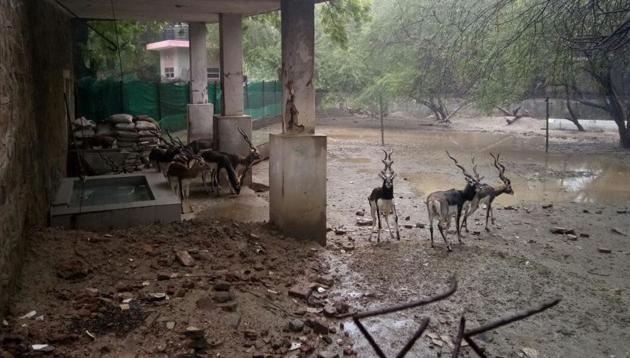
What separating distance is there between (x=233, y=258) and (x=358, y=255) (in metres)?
→ 1.96

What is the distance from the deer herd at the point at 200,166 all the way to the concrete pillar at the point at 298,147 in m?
2.92

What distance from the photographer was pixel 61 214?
7117 mm

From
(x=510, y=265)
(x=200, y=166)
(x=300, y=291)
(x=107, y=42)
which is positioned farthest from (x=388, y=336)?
(x=107, y=42)

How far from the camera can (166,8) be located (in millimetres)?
11516

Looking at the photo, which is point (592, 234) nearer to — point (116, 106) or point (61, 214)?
point (61, 214)

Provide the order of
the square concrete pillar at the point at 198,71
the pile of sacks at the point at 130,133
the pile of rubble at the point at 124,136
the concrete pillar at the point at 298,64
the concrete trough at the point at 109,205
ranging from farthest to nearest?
1. the square concrete pillar at the point at 198,71
2. the pile of sacks at the point at 130,133
3. the pile of rubble at the point at 124,136
4. the concrete pillar at the point at 298,64
5. the concrete trough at the point at 109,205

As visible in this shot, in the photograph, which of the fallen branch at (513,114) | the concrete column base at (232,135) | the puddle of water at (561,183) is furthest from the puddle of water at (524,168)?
the fallen branch at (513,114)

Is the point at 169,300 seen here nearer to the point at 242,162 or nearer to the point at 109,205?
the point at 109,205

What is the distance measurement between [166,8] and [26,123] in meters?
6.16

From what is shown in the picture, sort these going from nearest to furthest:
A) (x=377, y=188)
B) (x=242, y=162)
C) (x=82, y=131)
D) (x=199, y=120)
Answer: (x=377, y=188)
(x=242, y=162)
(x=82, y=131)
(x=199, y=120)

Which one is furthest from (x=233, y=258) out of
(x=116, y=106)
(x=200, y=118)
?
(x=116, y=106)

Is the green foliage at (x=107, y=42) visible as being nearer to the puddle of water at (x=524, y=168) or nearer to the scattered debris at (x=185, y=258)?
the puddle of water at (x=524, y=168)

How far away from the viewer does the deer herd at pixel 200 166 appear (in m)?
10.5

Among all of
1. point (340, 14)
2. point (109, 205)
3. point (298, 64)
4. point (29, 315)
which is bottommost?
point (29, 315)
